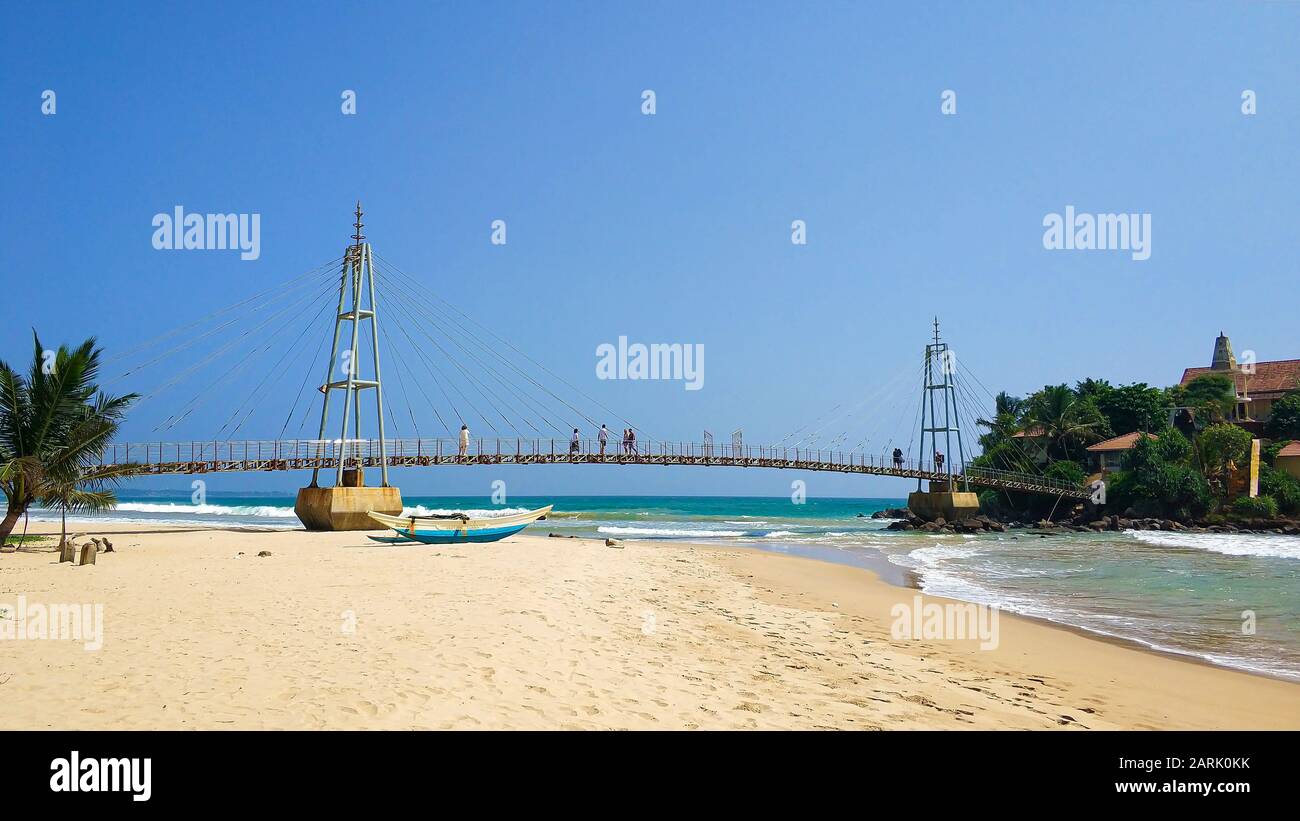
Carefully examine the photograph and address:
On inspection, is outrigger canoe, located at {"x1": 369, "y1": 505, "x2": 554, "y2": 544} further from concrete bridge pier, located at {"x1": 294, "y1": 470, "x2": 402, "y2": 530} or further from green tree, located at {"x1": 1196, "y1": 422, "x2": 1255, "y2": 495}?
green tree, located at {"x1": 1196, "y1": 422, "x2": 1255, "y2": 495}

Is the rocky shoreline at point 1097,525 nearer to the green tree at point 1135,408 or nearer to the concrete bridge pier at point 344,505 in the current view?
the green tree at point 1135,408

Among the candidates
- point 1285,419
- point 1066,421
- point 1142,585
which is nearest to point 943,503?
point 1066,421

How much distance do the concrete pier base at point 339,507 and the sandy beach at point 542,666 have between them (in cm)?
1292

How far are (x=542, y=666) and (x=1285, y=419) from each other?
60666 millimetres

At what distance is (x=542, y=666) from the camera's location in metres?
6.57

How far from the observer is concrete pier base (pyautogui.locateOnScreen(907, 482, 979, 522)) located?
170 ft

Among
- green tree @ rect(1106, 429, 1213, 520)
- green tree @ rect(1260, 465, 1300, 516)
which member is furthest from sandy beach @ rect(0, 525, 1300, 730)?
green tree @ rect(1260, 465, 1300, 516)

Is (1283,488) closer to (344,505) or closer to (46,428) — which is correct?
(344,505)

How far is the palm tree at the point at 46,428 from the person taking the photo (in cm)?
1881

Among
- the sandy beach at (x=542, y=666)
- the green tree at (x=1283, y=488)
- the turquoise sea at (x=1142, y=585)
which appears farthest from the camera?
the green tree at (x=1283, y=488)

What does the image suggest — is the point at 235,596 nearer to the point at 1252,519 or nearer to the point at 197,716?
the point at 197,716

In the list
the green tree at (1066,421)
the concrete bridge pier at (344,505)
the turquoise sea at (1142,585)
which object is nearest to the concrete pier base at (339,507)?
the concrete bridge pier at (344,505)
